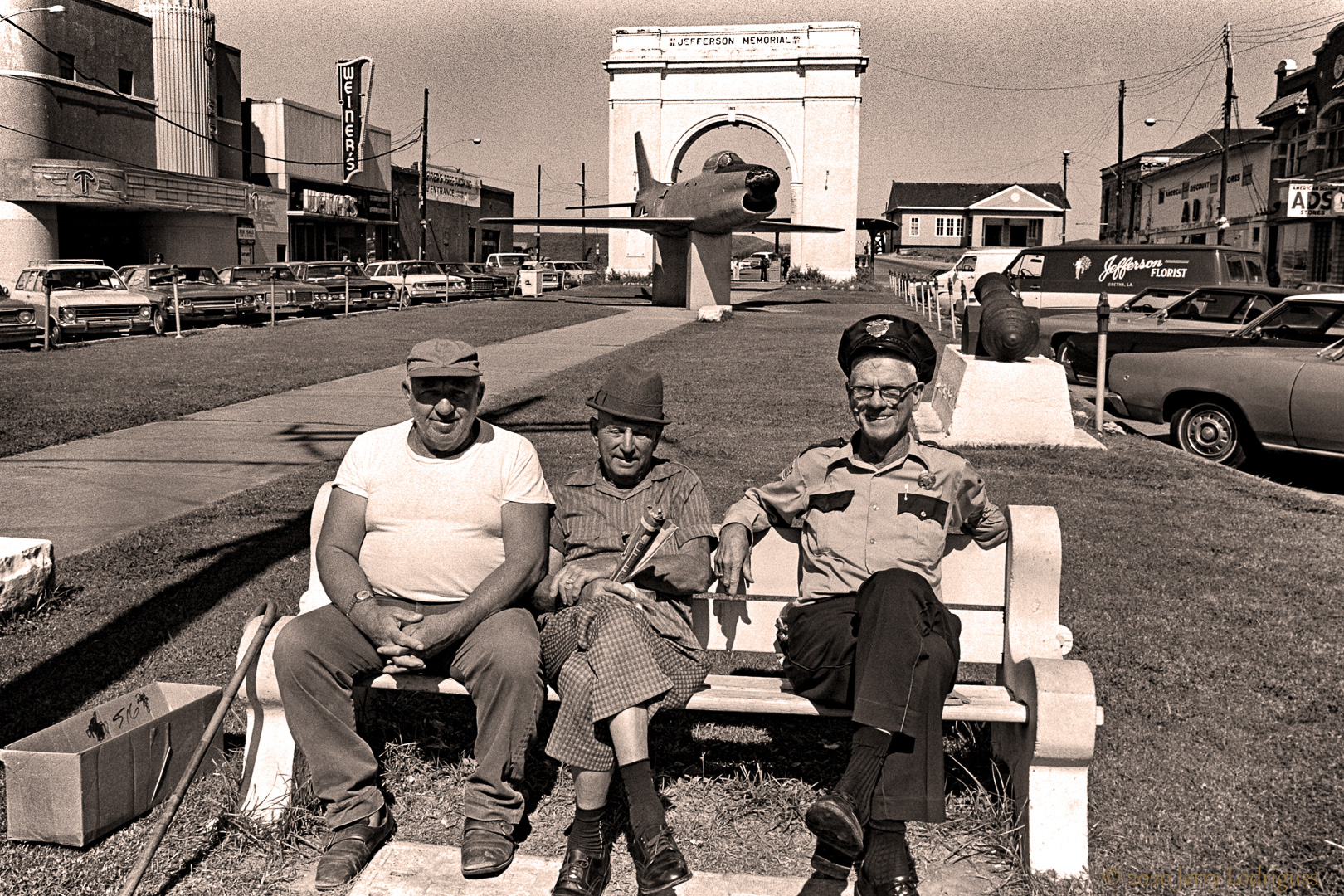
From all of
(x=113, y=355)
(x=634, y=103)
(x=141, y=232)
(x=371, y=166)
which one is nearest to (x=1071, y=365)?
(x=113, y=355)

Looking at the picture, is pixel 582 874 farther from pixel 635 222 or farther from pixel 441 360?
pixel 635 222

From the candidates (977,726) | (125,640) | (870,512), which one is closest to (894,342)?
(870,512)

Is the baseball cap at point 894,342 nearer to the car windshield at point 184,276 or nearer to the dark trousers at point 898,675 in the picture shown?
the dark trousers at point 898,675

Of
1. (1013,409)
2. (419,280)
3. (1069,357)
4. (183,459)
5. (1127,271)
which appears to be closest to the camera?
(183,459)

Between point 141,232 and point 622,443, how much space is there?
42.6 m

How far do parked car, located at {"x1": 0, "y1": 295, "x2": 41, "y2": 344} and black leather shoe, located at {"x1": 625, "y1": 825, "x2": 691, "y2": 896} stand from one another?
20.0m

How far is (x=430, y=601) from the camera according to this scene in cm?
375

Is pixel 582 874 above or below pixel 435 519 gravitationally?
below

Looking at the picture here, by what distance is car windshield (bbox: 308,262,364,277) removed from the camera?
107 feet

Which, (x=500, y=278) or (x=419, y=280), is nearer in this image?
(x=419, y=280)

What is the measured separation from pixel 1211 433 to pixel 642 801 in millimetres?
8510

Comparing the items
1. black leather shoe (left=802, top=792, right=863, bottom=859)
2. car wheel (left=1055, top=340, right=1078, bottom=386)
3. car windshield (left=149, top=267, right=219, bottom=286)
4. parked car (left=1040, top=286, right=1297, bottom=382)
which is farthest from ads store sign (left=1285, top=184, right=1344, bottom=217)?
black leather shoe (left=802, top=792, right=863, bottom=859)

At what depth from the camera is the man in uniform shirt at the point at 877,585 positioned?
10.3 ft

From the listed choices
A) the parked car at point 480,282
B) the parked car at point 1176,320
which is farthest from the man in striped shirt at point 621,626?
the parked car at point 480,282
